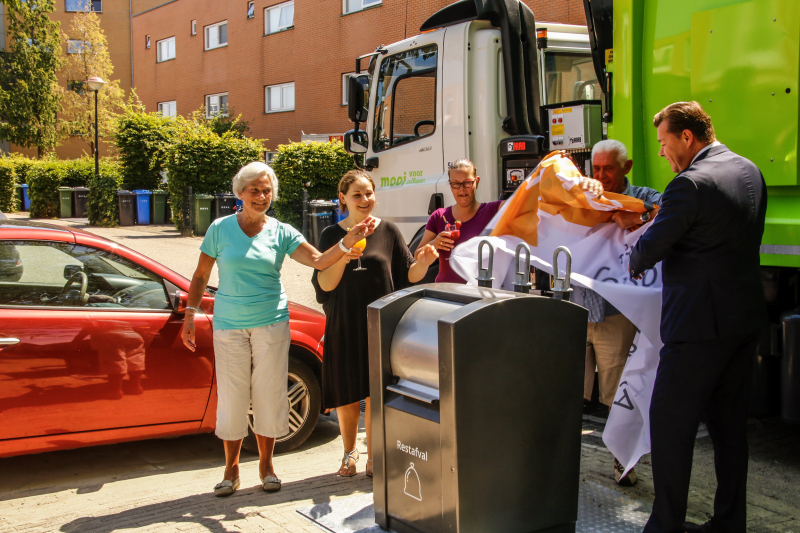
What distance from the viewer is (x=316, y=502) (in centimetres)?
387

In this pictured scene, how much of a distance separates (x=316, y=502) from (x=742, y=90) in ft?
10.9

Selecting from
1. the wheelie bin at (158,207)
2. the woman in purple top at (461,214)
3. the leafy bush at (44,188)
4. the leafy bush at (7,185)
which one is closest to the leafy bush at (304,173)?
the wheelie bin at (158,207)

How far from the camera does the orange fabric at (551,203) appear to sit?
3.86 meters

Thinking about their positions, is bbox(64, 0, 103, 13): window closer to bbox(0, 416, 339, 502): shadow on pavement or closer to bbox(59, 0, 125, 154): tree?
bbox(59, 0, 125, 154): tree

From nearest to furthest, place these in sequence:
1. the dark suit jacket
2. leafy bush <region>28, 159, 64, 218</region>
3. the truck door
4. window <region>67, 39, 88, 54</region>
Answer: the dark suit jacket → the truck door → leafy bush <region>28, 159, 64, 218</region> → window <region>67, 39, 88, 54</region>

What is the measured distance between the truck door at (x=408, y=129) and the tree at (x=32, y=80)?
3415 cm

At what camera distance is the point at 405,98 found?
7207mm

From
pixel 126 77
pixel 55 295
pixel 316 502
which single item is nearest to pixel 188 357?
pixel 55 295

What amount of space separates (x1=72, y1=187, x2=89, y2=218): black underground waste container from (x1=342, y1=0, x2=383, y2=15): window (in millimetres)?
11193

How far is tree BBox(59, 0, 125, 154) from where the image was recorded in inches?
1307

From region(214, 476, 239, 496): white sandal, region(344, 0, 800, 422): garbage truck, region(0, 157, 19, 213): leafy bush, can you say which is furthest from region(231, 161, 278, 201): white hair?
region(0, 157, 19, 213): leafy bush

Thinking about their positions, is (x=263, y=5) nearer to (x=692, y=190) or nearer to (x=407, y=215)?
(x=407, y=215)

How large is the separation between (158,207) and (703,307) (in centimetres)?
2126

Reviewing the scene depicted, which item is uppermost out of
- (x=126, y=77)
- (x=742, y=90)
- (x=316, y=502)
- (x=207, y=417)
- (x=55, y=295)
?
(x=126, y=77)
